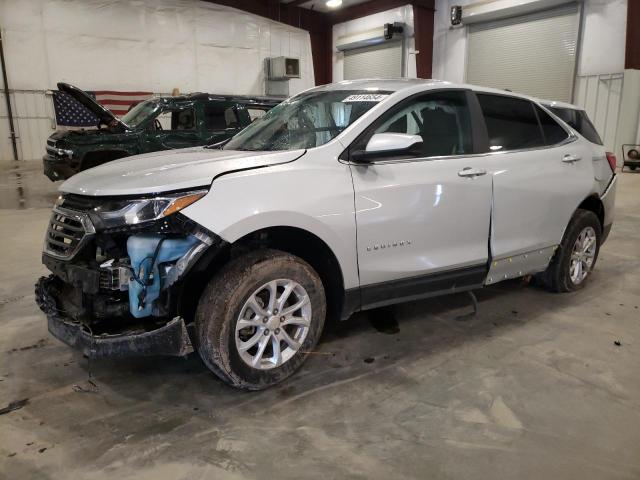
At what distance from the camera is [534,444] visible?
2.19 m

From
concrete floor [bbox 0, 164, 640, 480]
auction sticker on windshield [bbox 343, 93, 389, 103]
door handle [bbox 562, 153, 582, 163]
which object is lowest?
concrete floor [bbox 0, 164, 640, 480]

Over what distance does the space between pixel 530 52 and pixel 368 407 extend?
552 inches

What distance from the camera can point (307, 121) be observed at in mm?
3338

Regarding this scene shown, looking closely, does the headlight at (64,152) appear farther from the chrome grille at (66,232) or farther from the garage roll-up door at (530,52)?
the garage roll-up door at (530,52)

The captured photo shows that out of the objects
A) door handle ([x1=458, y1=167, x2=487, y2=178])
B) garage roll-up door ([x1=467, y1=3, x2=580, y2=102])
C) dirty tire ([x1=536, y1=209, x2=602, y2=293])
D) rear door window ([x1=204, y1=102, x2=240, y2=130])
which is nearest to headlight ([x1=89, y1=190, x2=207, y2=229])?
door handle ([x1=458, y1=167, x2=487, y2=178])

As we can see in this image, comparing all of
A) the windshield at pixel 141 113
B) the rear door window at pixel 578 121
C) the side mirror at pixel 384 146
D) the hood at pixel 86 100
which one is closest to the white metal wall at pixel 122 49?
the windshield at pixel 141 113

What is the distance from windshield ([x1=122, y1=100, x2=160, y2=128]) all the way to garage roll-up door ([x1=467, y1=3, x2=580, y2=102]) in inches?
414

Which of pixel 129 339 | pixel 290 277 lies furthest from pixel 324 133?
pixel 129 339

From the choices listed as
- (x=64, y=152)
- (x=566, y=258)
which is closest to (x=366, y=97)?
(x=566, y=258)

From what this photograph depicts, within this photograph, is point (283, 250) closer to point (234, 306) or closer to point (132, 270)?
point (234, 306)

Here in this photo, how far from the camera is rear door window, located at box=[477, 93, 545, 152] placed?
3.38m

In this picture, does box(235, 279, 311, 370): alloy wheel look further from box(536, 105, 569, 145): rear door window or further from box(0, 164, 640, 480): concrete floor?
box(536, 105, 569, 145): rear door window

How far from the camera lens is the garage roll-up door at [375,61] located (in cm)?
1762

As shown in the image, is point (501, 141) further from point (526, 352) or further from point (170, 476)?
point (170, 476)
